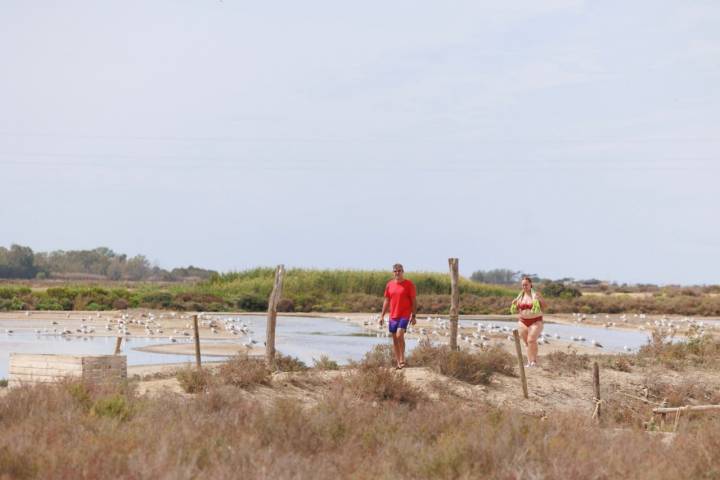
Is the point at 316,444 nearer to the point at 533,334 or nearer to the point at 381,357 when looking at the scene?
the point at 381,357

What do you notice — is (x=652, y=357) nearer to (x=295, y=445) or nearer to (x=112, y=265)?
(x=295, y=445)

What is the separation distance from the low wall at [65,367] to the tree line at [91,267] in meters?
106

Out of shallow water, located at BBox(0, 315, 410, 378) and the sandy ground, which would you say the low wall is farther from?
shallow water, located at BBox(0, 315, 410, 378)

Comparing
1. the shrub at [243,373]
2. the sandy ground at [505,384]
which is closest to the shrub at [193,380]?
the sandy ground at [505,384]

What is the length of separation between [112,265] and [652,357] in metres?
114

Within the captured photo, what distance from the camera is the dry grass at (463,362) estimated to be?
21.9m

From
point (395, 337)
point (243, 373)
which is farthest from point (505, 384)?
point (243, 373)

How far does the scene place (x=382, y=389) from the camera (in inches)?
730

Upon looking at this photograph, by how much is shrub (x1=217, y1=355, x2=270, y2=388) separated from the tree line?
10575cm

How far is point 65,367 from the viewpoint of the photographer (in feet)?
63.4

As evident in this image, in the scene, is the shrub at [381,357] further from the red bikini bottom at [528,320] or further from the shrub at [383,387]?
the red bikini bottom at [528,320]

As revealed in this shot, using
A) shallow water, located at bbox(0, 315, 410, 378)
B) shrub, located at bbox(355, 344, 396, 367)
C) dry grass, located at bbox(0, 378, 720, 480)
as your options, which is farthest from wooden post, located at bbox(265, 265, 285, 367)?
dry grass, located at bbox(0, 378, 720, 480)

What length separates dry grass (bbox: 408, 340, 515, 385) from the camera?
21.9 m

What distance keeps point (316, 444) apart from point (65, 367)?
8.22 metres
